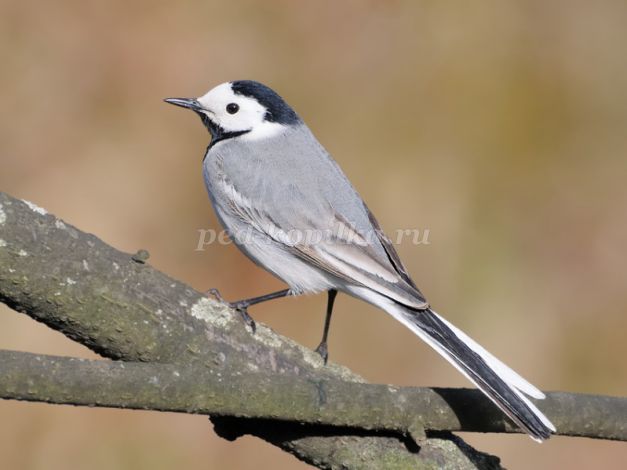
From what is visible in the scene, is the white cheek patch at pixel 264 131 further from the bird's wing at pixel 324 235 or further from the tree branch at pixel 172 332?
the tree branch at pixel 172 332

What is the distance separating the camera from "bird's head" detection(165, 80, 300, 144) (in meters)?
4.13

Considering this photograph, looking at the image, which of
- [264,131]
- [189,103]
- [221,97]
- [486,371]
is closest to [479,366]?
[486,371]

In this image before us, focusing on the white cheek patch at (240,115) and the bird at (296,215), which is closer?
the bird at (296,215)

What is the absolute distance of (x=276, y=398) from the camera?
7.65ft

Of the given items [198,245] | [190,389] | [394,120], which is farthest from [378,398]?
[394,120]

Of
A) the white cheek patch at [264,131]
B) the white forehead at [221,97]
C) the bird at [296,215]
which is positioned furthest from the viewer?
the white forehead at [221,97]

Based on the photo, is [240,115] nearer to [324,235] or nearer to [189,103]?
[189,103]

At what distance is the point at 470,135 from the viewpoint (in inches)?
228

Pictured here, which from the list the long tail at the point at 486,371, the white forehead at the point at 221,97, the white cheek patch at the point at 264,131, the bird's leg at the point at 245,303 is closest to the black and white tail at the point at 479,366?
the long tail at the point at 486,371

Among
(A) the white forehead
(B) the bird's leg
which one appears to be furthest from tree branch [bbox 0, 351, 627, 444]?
(A) the white forehead

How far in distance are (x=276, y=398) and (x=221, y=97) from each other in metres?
2.16

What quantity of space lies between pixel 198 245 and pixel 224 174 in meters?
1.42

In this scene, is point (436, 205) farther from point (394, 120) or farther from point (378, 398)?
point (378, 398)

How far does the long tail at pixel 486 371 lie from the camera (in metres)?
2.56
